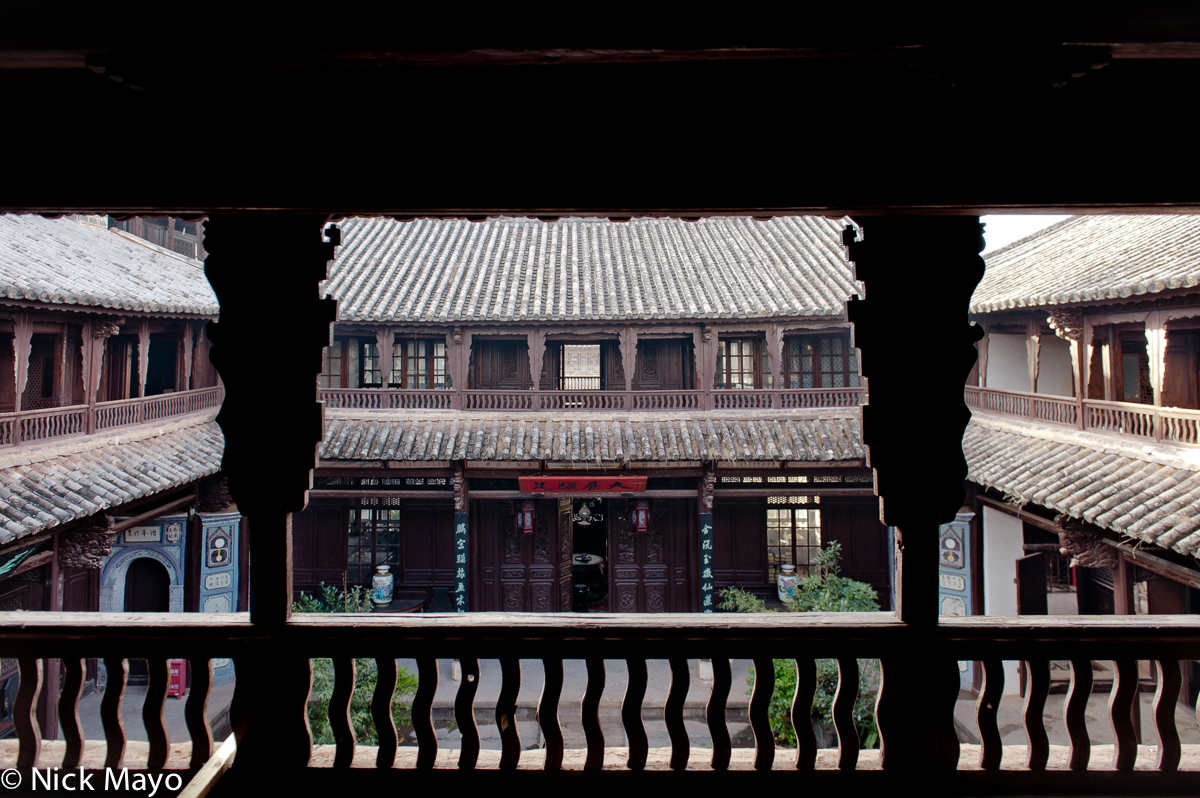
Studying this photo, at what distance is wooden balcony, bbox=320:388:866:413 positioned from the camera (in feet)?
35.2

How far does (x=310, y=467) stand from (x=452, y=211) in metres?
1.13

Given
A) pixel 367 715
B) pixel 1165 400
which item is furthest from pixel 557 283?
pixel 1165 400

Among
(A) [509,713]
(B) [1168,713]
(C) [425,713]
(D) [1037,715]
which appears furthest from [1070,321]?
(C) [425,713]

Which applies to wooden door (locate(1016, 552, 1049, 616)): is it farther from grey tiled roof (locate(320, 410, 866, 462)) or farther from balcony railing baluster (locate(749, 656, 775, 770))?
balcony railing baluster (locate(749, 656, 775, 770))

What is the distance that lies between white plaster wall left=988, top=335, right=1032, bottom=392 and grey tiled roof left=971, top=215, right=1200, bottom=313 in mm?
1098

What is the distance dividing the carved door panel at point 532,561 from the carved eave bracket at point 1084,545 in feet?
24.6

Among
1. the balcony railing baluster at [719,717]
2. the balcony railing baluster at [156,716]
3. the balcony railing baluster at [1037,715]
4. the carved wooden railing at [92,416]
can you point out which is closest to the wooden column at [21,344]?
the carved wooden railing at [92,416]

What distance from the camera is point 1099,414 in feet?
24.5

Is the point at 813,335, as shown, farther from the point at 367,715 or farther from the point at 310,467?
the point at 310,467

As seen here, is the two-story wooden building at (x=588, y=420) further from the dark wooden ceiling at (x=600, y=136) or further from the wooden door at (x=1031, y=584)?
the dark wooden ceiling at (x=600, y=136)

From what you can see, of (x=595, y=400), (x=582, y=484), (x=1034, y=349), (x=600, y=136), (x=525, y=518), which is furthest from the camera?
(x=525, y=518)

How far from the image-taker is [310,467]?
2418mm

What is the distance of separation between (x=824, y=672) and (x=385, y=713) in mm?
6168

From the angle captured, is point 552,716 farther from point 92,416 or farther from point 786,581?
point 786,581
